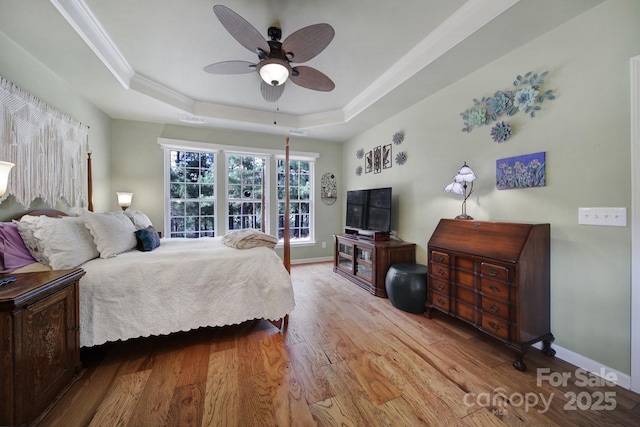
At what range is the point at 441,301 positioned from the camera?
2.35m

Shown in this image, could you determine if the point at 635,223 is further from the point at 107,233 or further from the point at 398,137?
the point at 107,233

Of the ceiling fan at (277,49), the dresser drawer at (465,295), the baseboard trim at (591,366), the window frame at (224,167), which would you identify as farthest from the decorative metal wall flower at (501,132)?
the window frame at (224,167)

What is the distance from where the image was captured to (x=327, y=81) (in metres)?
2.32

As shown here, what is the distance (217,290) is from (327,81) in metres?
2.21

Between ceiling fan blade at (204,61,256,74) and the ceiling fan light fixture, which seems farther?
ceiling fan blade at (204,61,256,74)

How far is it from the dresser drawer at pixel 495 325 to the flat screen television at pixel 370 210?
1.65 metres

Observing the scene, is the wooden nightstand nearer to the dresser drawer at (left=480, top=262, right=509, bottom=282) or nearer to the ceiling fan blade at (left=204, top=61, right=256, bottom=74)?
the ceiling fan blade at (left=204, top=61, right=256, bottom=74)

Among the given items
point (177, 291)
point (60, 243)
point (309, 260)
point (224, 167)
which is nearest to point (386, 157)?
point (309, 260)

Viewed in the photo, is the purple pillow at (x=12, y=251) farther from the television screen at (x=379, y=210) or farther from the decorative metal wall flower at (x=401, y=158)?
the decorative metal wall flower at (x=401, y=158)

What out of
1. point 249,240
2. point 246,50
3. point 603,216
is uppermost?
point 246,50

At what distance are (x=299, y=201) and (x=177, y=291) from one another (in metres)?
3.27

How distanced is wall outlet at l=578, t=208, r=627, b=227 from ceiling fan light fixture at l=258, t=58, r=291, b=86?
255cm

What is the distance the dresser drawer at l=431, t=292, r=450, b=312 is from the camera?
2.29 metres

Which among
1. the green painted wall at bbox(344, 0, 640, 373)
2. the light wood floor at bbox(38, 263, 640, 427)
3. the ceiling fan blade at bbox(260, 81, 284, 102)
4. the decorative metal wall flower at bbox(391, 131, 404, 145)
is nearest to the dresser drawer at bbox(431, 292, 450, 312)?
the light wood floor at bbox(38, 263, 640, 427)
